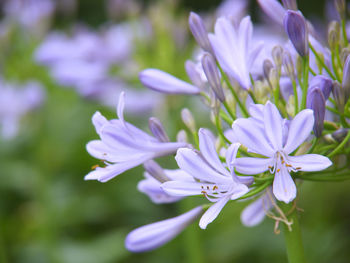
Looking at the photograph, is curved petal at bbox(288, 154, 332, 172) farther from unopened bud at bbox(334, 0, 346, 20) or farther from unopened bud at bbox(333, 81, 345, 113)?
unopened bud at bbox(334, 0, 346, 20)

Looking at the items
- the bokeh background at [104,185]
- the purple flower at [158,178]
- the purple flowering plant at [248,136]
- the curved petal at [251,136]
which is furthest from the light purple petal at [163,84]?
the bokeh background at [104,185]

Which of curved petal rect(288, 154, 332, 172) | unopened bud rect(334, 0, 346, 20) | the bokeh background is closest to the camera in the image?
curved petal rect(288, 154, 332, 172)

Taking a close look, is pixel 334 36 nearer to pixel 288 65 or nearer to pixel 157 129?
pixel 288 65

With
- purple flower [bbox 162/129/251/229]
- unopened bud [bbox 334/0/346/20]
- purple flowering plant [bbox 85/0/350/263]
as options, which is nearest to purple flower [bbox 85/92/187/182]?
purple flowering plant [bbox 85/0/350/263]

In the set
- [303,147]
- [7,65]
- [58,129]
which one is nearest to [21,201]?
[58,129]

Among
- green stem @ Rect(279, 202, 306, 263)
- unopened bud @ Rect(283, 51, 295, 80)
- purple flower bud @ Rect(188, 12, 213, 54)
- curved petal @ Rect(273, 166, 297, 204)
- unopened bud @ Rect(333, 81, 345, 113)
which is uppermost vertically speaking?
purple flower bud @ Rect(188, 12, 213, 54)

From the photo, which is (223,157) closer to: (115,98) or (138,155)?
(138,155)

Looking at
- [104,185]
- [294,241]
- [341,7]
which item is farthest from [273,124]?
[104,185]
